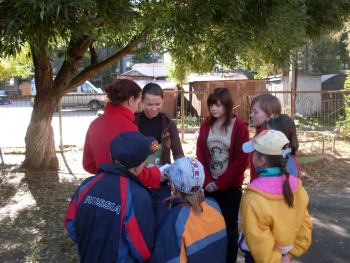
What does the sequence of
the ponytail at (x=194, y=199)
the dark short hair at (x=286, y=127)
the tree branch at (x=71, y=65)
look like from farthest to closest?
the tree branch at (x=71, y=65) < the dark short hair at (x=286, y=127) < the ponytail at (x=194, y=199)

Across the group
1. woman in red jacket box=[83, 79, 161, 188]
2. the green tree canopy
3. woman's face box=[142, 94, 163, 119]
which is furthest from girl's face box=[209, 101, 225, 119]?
the green tree canopy

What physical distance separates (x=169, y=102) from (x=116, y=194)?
15.9 metres

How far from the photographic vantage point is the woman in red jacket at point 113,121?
104 inches

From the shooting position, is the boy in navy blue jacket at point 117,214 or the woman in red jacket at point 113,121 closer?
the boy in navy blue jacket at point 117,214

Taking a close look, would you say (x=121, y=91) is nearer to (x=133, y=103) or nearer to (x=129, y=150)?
(x=133, y=103)

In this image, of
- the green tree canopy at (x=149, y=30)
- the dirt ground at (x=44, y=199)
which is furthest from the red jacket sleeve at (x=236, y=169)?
the dirt ground at (x=44, y=199)

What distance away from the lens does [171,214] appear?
6.86 ft

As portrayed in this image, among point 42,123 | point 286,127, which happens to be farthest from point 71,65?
point 286,127

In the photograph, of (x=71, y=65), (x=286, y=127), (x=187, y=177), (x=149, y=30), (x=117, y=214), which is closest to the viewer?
(x=117, y=214)

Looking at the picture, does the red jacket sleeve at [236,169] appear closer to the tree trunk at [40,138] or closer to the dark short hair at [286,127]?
the dark short hair at [286,127]

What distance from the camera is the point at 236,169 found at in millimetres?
3186

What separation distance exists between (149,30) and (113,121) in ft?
8.75

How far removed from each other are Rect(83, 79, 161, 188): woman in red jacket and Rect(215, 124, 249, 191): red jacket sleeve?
0.85 meters

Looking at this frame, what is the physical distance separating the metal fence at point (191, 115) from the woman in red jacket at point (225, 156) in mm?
8358
